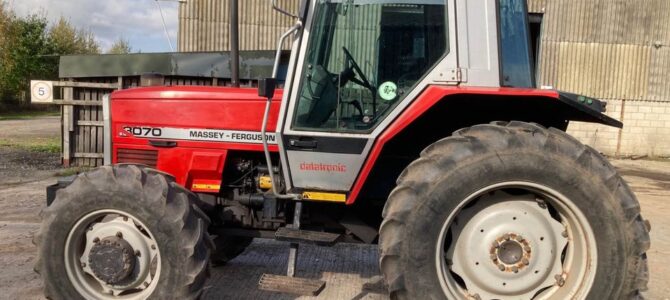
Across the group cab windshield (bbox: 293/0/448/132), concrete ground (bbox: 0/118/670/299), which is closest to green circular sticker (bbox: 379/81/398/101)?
cab windshield (bbox: 293/0/448/132)

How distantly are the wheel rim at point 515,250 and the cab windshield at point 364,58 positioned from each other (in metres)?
0.89

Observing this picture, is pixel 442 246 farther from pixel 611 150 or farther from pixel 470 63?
pixel 611 150

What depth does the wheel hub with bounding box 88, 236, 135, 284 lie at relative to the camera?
3400 mm

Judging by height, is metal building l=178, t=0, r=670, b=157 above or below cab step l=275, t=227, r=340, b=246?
above

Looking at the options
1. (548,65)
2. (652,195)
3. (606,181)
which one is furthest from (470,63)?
(548,65)

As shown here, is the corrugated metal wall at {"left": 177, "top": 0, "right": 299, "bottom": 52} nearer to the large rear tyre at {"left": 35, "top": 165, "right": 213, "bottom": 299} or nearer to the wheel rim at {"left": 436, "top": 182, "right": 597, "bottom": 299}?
the large rear tyre at {"left": 35, "top": 165, "right": 213, "bottom": 299}

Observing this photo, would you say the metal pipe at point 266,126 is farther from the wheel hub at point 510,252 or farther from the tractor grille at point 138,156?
the wheel hub at point 510,252

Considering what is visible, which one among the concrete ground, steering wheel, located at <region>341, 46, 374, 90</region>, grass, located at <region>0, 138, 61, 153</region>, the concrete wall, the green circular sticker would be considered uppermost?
the concrete wall

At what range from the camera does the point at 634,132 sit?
16.1 metres

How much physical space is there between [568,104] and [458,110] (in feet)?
2.24

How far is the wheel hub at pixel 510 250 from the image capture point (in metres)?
3.23

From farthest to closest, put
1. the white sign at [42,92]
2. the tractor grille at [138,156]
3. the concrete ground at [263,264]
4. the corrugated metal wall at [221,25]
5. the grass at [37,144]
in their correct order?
1. the corrugated metal wall at [221,25]
2. the grass at [37,144]
3. the white sign at [42,92]
4. the concrete ground at [263,264]
5. the tractor grille at [138,156]

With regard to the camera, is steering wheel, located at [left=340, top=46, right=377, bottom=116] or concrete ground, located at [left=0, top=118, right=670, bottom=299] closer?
steering wheel, located at [left=340, top=46, right=377, bottom=116]

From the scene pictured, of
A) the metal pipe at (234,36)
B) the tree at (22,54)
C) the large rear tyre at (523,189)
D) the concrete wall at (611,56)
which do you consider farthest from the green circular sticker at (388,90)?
the tree at (22,54)
